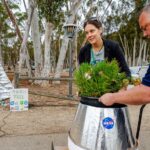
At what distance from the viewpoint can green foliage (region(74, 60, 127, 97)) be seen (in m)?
2.29

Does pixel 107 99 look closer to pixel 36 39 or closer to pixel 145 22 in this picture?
pixel 145 22

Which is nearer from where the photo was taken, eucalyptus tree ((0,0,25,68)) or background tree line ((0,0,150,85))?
background tree line ((0,0,150,85))

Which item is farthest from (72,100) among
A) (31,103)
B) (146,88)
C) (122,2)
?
(122,2)

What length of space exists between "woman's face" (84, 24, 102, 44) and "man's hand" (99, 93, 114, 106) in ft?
2.47

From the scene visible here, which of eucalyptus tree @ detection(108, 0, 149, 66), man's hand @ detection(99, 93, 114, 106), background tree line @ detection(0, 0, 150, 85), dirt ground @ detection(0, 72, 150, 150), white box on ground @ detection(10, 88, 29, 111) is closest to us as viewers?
man's hand @ detection(99, 93, 114, 106)

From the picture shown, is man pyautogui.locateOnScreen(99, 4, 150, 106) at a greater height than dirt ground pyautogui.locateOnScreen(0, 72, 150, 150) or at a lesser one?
greater

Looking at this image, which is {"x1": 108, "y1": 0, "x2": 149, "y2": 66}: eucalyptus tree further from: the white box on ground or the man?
the man

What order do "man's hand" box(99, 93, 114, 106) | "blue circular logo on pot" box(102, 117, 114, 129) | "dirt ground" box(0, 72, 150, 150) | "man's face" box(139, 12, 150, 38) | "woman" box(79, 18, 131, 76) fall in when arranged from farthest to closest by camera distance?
"dirt ground" box(0, 72, 150, 150) < "woman" box(79, 18, 131, 76) < "blue circular logo on pot" box(102, 117, 114, 129) < "man's hand" box(99, 93, 114, 106) < "man's face" box(139, 12, 150, 38)

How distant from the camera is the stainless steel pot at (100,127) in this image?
7.30 ft

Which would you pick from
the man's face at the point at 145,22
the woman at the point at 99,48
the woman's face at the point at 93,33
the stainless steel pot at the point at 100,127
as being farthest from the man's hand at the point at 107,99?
the woman's face at the point at 93,33

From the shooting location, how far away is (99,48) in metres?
2.80

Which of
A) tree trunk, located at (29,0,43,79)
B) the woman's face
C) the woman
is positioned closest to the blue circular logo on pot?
the woman

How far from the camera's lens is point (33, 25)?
13.7 meters

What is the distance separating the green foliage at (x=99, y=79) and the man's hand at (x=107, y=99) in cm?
12
